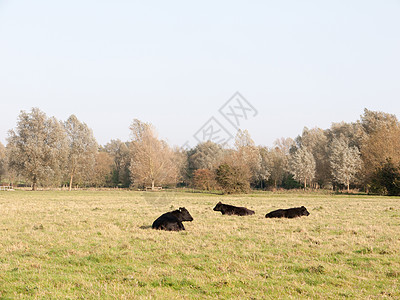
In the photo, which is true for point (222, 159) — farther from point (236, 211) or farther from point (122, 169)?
point (236, 211)

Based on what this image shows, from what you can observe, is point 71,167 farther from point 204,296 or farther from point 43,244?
point 204,296

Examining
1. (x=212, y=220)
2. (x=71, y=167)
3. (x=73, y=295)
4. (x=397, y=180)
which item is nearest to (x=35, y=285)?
(x=73, y=295)

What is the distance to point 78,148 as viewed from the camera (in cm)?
7394

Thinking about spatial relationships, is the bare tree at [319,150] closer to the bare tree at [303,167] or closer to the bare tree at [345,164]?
the bare tree at [303,167]

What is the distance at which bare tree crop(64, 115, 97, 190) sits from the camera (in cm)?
7306

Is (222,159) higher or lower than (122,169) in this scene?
higher

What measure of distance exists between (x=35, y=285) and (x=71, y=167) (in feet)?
231

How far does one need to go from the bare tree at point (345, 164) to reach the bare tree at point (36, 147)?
53985 mm

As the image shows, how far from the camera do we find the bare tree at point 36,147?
204 ft

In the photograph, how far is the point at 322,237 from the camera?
12078mm

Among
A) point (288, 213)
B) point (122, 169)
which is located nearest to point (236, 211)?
point (288, 213)

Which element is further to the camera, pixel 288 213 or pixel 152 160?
pixel 152 160

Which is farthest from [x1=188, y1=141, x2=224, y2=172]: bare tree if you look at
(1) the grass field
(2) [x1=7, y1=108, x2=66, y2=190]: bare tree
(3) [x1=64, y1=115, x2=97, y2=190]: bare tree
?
(1) the grass field

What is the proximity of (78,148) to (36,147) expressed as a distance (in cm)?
1202
